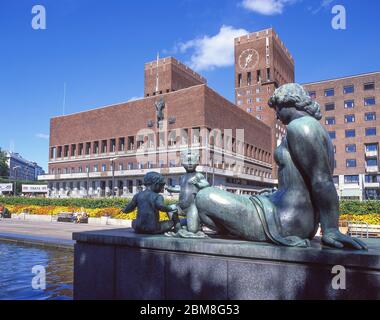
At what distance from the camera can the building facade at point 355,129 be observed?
216 ft

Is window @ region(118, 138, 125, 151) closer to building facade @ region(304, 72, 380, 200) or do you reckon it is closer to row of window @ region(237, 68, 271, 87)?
row of window @ region(237, 68, 271, 87)

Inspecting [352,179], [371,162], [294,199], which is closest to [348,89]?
[371,162]

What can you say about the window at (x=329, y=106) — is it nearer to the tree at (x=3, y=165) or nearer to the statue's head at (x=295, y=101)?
the statue's head at (x=295, y=101)

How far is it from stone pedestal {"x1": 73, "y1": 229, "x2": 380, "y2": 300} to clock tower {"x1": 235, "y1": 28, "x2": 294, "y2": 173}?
3301 inches

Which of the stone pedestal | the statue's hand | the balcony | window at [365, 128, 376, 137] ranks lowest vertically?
the stone pedestal

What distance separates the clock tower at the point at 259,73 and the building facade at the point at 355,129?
1675 centimetres

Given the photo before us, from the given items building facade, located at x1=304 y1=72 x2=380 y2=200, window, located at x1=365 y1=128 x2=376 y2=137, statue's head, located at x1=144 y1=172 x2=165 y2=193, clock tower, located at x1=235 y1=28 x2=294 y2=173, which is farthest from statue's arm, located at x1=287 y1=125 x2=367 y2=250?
clock tower, located at x1=235 y1=28 x2=294 y2=173

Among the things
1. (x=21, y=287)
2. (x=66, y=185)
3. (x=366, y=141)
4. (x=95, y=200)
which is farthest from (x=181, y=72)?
(x=21, y=287)

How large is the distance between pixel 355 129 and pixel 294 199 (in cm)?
7154

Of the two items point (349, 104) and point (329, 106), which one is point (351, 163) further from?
point (329, 106)

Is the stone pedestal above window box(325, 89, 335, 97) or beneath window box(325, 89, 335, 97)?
beneath

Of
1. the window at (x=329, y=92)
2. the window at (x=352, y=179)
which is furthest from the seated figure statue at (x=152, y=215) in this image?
the window at (x=329, y=92)

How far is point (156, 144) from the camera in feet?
205

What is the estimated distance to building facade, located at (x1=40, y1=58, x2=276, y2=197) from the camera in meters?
58.2
